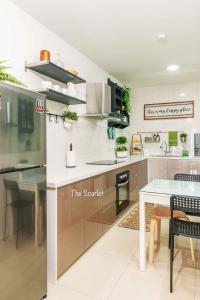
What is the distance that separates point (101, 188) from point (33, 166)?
1305 millimetres

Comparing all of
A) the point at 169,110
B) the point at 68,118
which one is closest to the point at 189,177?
the point at 68,118

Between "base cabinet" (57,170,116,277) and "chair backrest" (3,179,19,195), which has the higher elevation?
"chair backrest" (3,179,19,195)

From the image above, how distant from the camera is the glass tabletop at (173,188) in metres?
2.03

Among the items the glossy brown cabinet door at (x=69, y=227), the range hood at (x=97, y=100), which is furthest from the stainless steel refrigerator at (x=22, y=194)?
the range hood at (x=97, y=100)

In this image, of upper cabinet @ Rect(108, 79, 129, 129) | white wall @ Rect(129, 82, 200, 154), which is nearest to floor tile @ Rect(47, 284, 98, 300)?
upper cabinet @ Rect(108, 79, 129, 129)

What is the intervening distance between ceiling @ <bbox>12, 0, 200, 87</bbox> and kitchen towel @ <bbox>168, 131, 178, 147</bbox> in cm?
153

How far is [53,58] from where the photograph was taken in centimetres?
274

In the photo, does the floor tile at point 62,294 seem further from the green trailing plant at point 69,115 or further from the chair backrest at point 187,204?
the green trailing plant at point 69,115

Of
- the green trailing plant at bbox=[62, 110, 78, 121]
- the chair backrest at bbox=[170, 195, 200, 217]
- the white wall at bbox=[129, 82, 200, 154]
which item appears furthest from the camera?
the white wall at bbox=[129, 82, 200, 154]

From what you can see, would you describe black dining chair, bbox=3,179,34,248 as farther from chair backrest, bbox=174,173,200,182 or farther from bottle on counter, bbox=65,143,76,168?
chair backrest, bbox=174,173,200,182

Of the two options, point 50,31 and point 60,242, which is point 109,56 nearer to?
point 50,31

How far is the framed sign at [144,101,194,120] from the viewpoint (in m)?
4.93

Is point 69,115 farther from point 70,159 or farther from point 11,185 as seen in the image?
point 11,185

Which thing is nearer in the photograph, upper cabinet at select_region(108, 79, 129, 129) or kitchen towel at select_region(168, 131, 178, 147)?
upper cabinet at select_region(108, 79, 129, 129)
